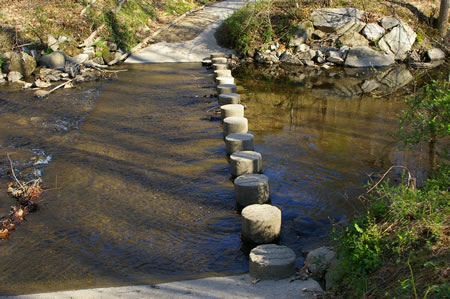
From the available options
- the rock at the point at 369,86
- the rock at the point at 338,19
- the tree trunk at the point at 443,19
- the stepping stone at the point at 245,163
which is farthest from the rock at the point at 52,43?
the tree trunk at the point at 443,19

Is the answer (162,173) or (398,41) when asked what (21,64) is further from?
(398,41)

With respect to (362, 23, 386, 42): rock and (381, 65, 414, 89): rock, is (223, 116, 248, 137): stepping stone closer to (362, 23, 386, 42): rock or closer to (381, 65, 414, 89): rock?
(381, 65, 414, 89): rock

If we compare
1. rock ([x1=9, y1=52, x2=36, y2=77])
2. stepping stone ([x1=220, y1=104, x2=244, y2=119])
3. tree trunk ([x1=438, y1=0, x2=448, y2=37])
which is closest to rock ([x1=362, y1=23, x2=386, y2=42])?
tree trunk ([x1=438, y1=0, x2=448, y2=37])

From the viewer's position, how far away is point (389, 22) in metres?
20.9

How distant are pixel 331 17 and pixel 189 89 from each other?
942 centimetres

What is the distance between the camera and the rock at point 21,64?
18234mm

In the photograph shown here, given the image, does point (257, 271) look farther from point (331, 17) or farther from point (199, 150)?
point (331, 17)

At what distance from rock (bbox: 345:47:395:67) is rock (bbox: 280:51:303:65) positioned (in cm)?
Result: 224

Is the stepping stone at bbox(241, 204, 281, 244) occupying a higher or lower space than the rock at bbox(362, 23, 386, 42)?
lower

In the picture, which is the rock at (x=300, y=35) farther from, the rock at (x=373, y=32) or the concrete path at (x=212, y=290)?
the concrete path at (x=212, y=290)

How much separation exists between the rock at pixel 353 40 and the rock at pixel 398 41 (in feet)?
2.41

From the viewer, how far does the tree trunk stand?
20750 millimetres

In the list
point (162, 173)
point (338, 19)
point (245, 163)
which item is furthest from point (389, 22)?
point (162, 173)

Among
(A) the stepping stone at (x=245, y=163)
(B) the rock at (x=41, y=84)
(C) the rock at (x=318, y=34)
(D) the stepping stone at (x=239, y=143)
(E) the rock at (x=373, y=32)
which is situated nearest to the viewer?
(A) the stepping stone at (x=245, y=163)
